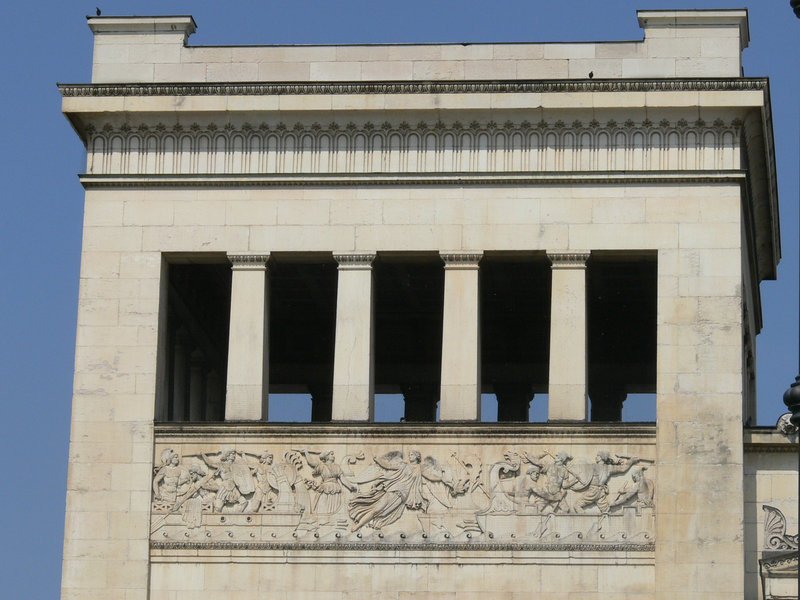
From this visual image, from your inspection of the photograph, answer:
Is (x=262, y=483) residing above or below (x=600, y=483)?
below

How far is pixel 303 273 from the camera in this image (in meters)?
55.4

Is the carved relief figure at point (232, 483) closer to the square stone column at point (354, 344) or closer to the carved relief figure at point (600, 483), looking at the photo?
the square stone column at point (354, 344)

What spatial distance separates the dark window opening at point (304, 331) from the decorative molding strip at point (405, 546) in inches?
288

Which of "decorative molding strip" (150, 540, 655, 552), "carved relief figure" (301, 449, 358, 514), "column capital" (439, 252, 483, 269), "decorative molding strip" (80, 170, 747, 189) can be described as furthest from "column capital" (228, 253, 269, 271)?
"decorative molding strip" (150, 540, 655, 552)

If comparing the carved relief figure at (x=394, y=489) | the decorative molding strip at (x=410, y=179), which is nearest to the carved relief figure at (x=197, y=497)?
the carved relief figure at (x=394, y=489)

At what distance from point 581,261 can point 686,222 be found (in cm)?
241

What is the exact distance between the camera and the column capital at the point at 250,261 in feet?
165

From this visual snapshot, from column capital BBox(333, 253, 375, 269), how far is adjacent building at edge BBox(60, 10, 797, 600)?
88mm

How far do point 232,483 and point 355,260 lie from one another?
18.3 ft

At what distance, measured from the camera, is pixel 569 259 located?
163 feet

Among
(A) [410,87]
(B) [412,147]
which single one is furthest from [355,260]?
(A) [410,87]

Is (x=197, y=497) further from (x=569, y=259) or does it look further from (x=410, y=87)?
(x=410, y=87)

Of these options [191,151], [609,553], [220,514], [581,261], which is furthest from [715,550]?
[191,151]

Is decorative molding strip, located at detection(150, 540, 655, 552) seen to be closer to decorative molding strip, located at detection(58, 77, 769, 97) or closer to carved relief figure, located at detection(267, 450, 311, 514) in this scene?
carved relief figure, located at detection(267, 450, 311, 514)
